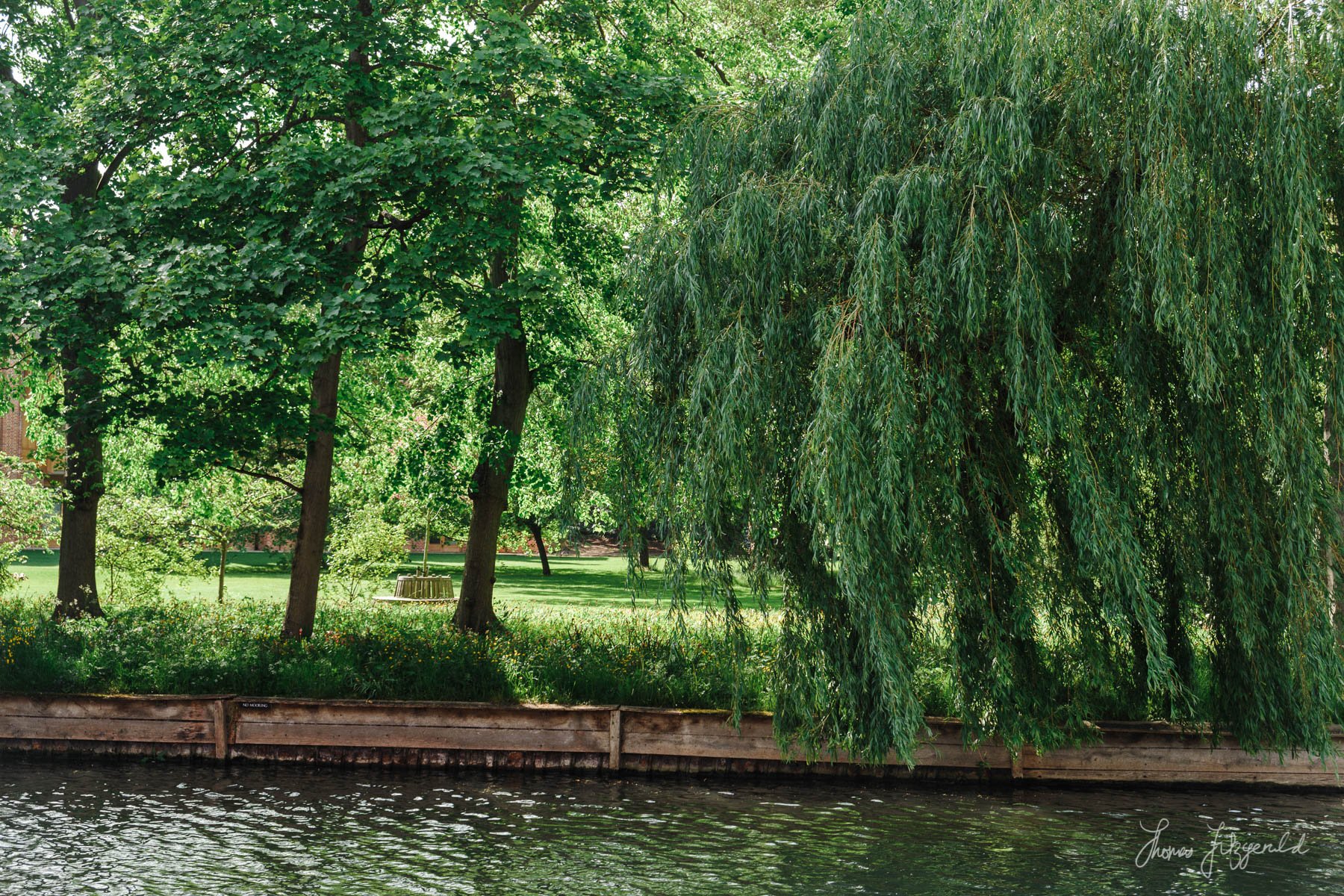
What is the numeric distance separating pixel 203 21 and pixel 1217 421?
1278 centimetres

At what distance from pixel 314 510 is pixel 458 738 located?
4.65m

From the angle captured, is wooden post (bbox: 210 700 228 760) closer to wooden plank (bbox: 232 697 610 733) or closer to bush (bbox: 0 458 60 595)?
wooden plank (bbox: 232 697 610 733)

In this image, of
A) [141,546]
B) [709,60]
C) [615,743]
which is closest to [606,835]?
[615,743]

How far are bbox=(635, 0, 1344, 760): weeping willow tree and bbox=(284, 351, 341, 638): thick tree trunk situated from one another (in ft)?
21.2

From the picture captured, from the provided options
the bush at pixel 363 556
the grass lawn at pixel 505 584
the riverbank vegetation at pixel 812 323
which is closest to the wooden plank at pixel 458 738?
the riverbank vegetation at pixel 812 323

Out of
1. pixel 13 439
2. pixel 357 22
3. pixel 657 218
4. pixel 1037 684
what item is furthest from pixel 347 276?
pixel 13 439

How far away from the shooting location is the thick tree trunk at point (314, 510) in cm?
1550

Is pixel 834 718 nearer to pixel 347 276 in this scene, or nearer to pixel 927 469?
pixel 927 469

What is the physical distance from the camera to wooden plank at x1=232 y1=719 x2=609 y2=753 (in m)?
12.7

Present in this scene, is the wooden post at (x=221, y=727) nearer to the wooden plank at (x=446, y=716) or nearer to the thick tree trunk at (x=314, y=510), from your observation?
the wooden plank at (x=446, y=716)

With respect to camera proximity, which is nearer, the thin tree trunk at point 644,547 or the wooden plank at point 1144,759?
the thin tree trunk at point 644,547

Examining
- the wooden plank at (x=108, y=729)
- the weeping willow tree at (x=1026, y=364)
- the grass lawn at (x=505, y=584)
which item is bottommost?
the wooden plank at (x=108, y=729)

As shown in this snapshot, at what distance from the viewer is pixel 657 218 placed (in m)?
11.7

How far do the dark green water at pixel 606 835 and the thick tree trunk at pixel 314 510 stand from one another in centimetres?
321
